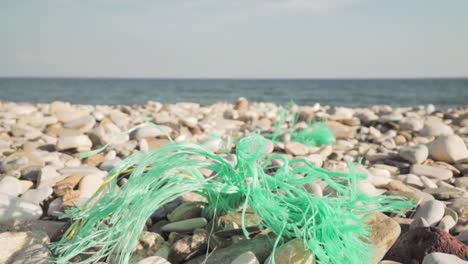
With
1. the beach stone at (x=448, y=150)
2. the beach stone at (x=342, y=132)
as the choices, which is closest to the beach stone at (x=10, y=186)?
the beach stone at (x=448, y=150)

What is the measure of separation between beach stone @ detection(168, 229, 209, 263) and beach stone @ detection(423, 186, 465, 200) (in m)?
1.66

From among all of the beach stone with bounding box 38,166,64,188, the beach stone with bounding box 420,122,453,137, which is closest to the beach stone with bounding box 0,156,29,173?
the beach stone with bounding box 38,166,64,188

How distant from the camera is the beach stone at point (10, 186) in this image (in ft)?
7.80

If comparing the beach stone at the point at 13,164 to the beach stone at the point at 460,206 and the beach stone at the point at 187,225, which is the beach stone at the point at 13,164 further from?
the beach stone at the point at 460,206

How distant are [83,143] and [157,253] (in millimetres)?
2406

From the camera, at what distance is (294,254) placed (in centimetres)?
144

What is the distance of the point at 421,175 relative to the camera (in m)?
3.18

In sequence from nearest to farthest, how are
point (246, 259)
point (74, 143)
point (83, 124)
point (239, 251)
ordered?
point (246, 259)
point (239, 251)
point (74, 143)
point (83, 124)

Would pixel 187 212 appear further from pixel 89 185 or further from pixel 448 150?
pixel 448 150

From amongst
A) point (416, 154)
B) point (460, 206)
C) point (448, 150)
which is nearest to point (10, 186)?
point (460, 206)

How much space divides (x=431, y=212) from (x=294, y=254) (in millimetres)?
979

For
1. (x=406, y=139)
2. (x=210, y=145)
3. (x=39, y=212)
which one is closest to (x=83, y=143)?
(x=210, y=145)

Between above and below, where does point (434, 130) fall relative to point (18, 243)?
below

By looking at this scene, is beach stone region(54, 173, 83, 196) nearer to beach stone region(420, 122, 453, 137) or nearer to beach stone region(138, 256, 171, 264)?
beach stone region(138, 256, 171, 264)
